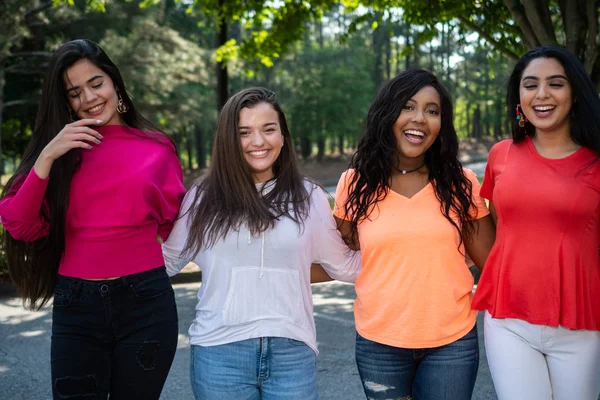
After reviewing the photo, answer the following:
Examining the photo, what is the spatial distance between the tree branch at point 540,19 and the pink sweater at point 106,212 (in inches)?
247

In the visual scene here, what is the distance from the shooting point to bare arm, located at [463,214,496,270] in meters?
2.91

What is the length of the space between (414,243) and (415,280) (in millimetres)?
151

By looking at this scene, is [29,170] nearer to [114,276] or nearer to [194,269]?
[114,276]

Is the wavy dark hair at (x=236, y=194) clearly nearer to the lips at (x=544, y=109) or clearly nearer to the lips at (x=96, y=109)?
the lips at (x=96, y=109)

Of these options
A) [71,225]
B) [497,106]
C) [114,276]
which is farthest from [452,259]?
[497,106]

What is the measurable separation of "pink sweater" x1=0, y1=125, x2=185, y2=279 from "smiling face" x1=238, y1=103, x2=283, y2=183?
0.38 m

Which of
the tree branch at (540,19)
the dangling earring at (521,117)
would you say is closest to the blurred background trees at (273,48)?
the tree branch at (540,19)

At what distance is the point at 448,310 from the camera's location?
2670 millimetres

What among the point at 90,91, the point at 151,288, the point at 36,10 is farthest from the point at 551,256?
the point at 36,10

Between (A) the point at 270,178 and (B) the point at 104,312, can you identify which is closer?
(B) the point at 104,312

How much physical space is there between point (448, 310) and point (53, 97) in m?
1.88

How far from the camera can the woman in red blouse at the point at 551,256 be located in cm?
261

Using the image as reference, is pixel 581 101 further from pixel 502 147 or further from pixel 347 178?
pixel 347 178

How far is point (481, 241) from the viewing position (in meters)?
2.93
